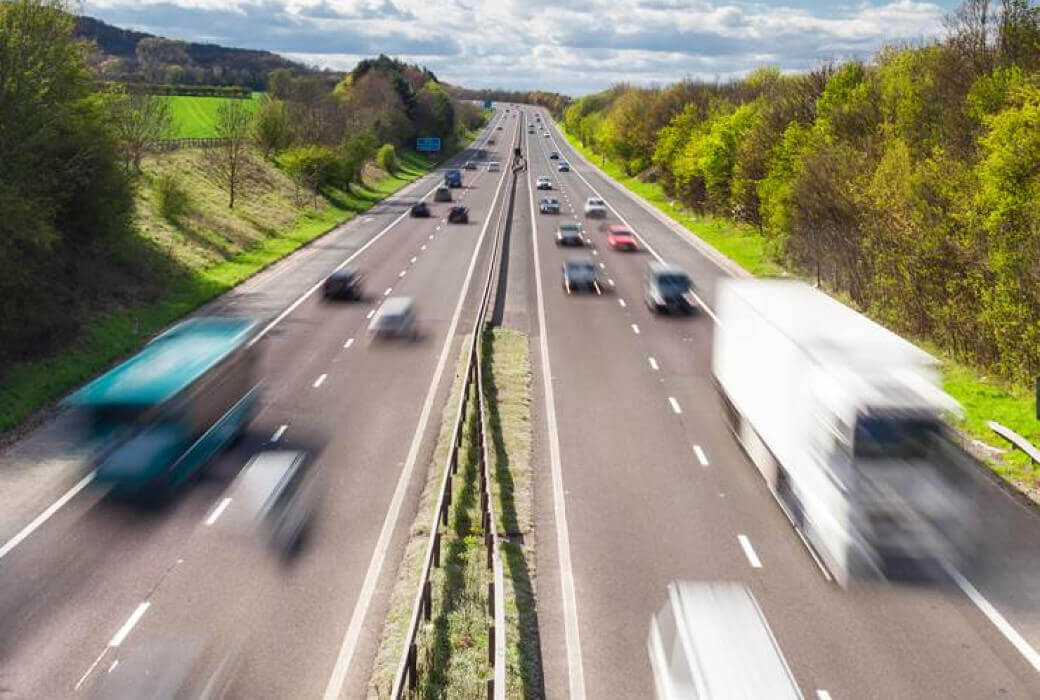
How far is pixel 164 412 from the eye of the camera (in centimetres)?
1934

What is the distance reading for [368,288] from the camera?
135ft

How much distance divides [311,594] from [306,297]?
2548 centimetres

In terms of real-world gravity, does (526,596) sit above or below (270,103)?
below

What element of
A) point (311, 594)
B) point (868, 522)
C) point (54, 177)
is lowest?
point (311, 594)

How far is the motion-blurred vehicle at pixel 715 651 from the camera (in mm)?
9688

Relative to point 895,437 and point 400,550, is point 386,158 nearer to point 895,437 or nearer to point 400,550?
point 400,550

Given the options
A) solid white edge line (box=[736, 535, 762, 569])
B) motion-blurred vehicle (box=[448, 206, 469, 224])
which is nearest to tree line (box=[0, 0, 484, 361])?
solid white edge line (box=[736, 535, 762, 569])

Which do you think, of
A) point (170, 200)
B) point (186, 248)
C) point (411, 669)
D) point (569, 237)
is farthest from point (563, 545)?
point (569, 237)

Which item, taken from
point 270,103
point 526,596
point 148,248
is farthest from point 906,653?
point 270,103

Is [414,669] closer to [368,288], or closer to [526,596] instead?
[526,596]

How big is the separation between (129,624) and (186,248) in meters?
32.6

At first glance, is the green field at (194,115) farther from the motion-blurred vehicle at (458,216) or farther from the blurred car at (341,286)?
the blurred car at (341,286)

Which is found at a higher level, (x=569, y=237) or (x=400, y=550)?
(x=569, y=237)

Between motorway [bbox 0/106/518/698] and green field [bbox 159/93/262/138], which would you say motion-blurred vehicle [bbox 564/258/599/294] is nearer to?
Answer: motorway [bbox 0/106/518/698]
